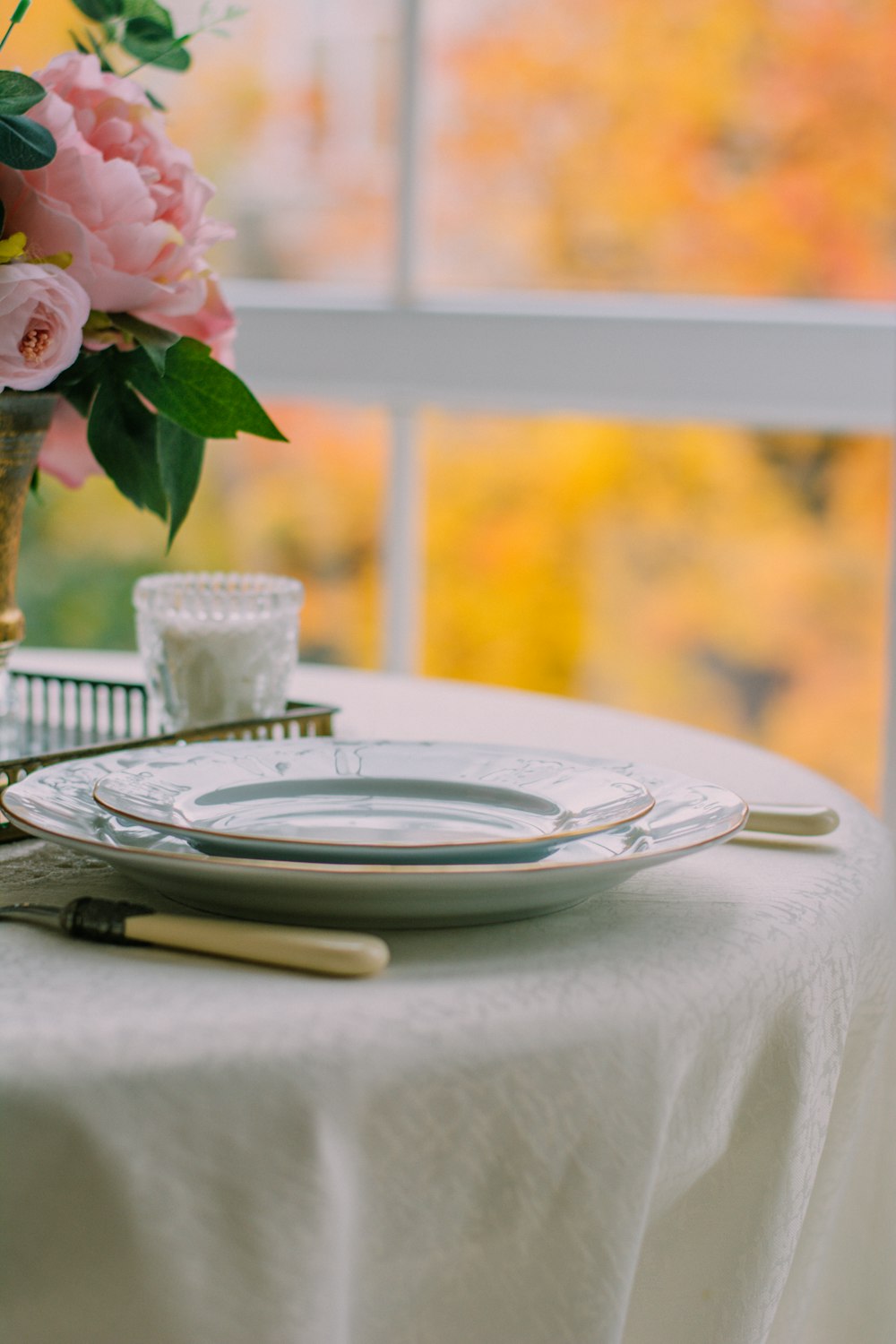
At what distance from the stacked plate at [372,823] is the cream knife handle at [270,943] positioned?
0.02 m

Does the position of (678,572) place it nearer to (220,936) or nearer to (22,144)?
(22,144)

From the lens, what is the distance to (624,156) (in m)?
3.80

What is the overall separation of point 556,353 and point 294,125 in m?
1.65

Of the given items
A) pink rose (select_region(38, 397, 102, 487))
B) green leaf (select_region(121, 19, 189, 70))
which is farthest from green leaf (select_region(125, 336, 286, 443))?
green leaf (select_region(121, 19, 189, 70))

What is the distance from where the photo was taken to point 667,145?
3754 millimetres

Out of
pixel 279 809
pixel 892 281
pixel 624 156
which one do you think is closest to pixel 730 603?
pixel 892 281

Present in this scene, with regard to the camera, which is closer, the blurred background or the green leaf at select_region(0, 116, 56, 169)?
the green leaf at select_region(0, 116, 56, 169)

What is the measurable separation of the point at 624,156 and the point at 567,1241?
364cm

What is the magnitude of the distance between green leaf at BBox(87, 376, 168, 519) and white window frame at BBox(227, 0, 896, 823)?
1695mm

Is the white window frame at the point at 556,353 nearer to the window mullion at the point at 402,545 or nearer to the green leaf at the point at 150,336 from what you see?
the window mullion at the point at 402,545

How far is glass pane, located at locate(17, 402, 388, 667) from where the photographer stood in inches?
166

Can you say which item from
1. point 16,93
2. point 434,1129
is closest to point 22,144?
point 16,93

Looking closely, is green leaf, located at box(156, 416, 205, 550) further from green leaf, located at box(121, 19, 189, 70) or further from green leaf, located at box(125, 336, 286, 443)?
green leaf, located at box(121, 19, 189, 70)

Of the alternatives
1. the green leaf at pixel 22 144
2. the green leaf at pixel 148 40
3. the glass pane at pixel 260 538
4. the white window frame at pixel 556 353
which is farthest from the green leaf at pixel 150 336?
the glass pane at pixel 260 538
